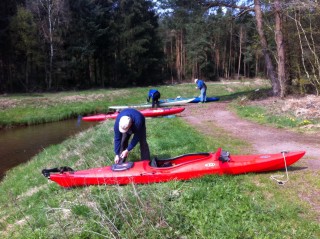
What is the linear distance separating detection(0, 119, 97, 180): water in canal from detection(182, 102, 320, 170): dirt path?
5.63 m

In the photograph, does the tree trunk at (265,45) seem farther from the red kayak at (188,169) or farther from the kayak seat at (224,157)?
the kayak seat at (224,157)

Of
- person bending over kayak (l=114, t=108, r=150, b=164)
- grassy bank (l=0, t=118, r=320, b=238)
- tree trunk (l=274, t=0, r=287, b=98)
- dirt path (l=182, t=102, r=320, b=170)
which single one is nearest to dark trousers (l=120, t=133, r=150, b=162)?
person bending over kayak (l=114, t=108, r=150, b=164)

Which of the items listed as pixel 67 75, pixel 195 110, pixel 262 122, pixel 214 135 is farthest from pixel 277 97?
pixel 67 75

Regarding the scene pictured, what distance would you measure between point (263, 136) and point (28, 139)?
32.2 feet

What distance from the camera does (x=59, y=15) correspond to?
28.1 m

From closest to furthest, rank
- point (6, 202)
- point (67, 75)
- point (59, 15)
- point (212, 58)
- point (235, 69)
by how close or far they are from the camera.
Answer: point (6, 202)
point (59, 15)
point (67, 75)
point (212, 58)
point (235, 69)

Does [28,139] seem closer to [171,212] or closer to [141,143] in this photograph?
[141,143]

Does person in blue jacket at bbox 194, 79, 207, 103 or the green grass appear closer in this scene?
person in blue jacket at bbox 194, 79, 207, 103

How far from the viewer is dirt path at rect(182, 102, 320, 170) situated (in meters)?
7.06

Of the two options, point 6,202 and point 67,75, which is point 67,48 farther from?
point 6,202

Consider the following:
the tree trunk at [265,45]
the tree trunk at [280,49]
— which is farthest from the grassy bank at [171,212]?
the tree trunk at [265,45]

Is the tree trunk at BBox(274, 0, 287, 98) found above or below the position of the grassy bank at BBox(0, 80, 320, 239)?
above

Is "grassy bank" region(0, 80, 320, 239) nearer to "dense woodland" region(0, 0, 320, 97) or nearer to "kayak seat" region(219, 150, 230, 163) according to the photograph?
"kayak seat" region(219, 150, 230, 163)

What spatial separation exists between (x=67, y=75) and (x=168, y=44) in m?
20.9
